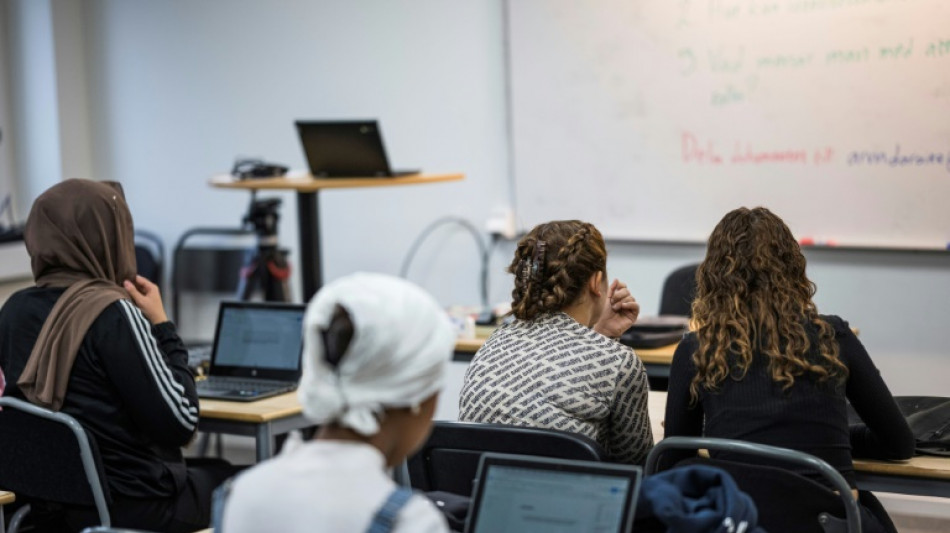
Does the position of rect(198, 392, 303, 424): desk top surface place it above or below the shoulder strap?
below

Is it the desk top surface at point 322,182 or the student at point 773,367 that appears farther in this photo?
the desk top surface at point 322,182

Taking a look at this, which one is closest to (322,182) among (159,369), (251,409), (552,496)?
(251,409)

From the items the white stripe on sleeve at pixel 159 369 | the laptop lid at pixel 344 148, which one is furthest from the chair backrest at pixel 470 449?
the laptop lid at pixel 344 148

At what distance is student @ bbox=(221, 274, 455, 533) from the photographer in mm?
1312

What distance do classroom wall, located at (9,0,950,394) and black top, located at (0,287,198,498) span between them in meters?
2.54

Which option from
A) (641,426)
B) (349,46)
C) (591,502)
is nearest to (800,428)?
(641,426)

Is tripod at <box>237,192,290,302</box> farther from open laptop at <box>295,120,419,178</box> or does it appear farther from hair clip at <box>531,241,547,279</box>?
hair clip at <box>531,241,547,279</box>

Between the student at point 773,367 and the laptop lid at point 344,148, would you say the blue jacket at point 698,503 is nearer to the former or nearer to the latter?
the student at point 773,367

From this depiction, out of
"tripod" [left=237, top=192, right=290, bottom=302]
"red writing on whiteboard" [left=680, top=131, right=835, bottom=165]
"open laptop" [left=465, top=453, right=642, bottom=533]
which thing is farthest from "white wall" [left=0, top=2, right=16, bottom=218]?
"open laptop" [left=465, top=453, right=642, bottom=533]

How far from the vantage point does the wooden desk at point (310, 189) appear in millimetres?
4156

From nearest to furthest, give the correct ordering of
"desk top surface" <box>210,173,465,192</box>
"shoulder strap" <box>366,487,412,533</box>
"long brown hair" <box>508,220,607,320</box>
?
"shoulder strap" <box>366,487,412,533</box> < "long brown hair" <box>508,220,607,320</box> < "desk top surface" <box>210,173,465,192</box>

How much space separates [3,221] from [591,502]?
524 centimetres

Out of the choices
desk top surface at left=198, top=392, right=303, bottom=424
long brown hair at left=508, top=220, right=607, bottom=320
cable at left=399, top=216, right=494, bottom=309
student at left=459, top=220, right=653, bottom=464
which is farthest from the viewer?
cable at left=399, top=216, right=494, bottom=309

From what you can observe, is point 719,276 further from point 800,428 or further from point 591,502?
point 591,502
